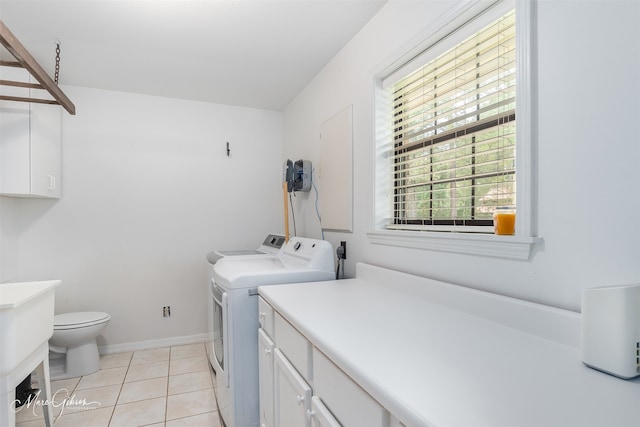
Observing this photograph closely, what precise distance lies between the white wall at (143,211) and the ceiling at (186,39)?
1.24 feet

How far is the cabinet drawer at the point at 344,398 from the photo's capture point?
711mm

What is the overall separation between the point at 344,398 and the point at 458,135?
43.7 inches

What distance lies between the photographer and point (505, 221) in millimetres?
1086

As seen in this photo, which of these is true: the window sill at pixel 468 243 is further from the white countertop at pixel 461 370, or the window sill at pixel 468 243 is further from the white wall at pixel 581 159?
the white countertop at pixel 461 370

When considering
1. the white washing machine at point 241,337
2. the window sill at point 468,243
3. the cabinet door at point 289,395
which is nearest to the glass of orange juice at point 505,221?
the window sill at point 468,243

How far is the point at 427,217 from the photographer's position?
62.4 inches

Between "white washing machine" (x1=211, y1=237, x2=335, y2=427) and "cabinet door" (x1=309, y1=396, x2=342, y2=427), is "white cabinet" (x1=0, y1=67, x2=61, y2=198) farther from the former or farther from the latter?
"cabinet door" (x1=309, y1=396, x2=342, y2=427)

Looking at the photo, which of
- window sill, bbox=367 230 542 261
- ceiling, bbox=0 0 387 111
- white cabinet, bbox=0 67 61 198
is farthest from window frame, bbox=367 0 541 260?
white cabinet, bbox=0 67 61 198

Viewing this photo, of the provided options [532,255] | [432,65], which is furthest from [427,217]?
[432,65]

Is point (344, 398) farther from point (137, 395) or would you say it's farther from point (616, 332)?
point (137, 395)

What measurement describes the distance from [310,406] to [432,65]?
1500 mm

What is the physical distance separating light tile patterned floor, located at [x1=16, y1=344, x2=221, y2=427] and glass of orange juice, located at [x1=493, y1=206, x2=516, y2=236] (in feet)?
6.20

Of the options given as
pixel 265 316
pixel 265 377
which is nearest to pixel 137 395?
pixel 265 377

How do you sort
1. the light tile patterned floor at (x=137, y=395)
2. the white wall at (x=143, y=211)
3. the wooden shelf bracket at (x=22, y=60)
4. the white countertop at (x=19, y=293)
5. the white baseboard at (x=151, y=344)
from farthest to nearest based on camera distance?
1. the white baseboard at (x=151, y=344)
2. the white wall at (x=143, y=211)
3. the light tile patterned floor at (x=137, y=395)
4. the white countertop at (x=19, y=293)
5. the wooden shelf bracket at (x=22, y=60)
